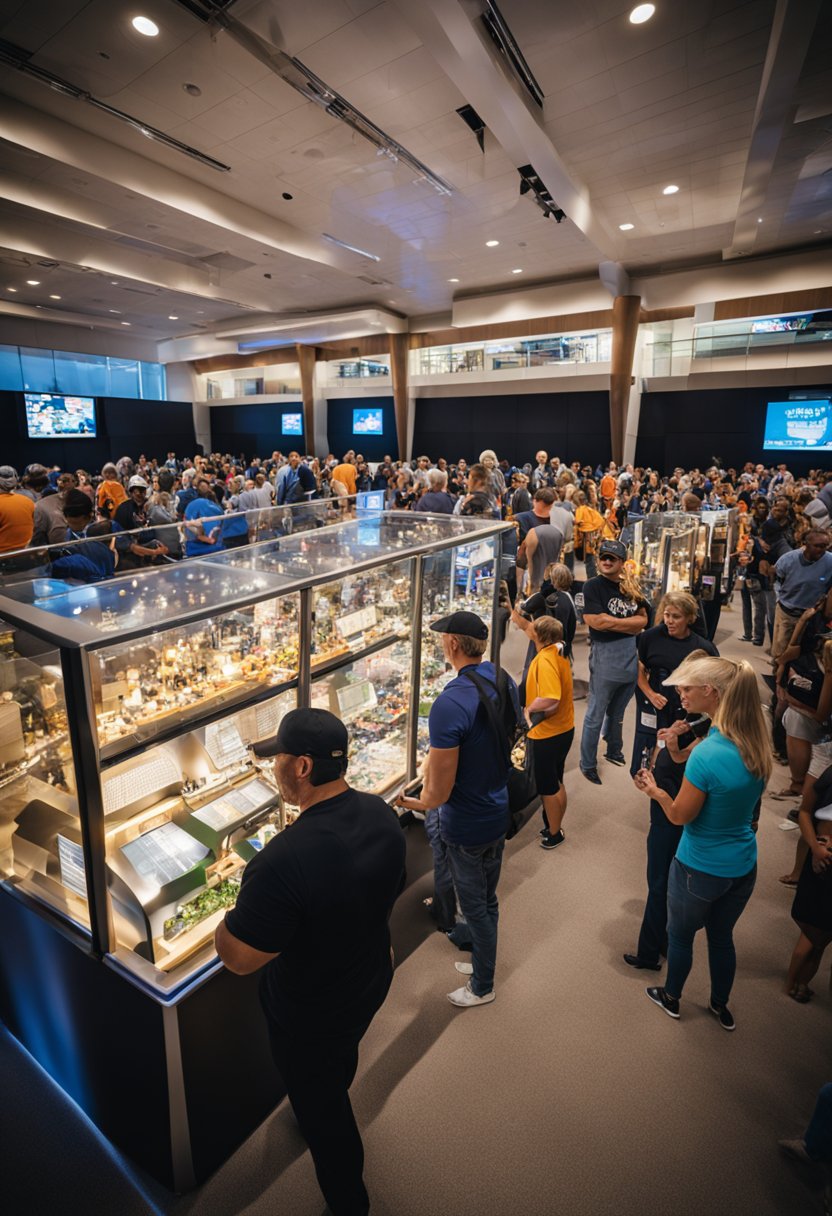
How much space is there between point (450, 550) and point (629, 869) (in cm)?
212

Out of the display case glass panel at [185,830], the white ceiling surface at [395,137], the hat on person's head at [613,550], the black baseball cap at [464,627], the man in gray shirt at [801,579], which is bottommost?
the display case glass panel at [185,830]

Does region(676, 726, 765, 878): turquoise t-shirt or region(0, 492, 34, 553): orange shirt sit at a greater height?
region(0, 492, 34, 553): orange shirt

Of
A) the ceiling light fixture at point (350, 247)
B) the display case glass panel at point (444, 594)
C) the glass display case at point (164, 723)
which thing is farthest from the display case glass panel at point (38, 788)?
the ceiling light fixture at point (350, 247)

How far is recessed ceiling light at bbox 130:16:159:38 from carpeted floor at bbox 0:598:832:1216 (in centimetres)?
679

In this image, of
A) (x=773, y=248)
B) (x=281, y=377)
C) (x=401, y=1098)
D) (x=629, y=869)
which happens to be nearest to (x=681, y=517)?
(x=629, y=869)

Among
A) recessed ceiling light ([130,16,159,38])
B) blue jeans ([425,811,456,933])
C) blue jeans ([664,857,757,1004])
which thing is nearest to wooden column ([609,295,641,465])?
recessed ceiling light ([130,16,159,38])

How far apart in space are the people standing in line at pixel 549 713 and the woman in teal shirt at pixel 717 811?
83 centimetres

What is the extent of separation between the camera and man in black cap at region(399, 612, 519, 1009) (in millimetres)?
2133

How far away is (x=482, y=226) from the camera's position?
9312 mm

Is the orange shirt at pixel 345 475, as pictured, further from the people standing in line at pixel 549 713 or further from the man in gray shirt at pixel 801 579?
the people standing in line at pixel 549 713

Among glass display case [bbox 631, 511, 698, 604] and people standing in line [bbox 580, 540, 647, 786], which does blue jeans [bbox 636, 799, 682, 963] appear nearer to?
people standing in line [bbox 580, 540, 647, 786]

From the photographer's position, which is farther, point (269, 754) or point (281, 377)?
point (281, 377)

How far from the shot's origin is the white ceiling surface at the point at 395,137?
15.5ft

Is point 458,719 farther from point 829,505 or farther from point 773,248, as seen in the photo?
point 773,248
